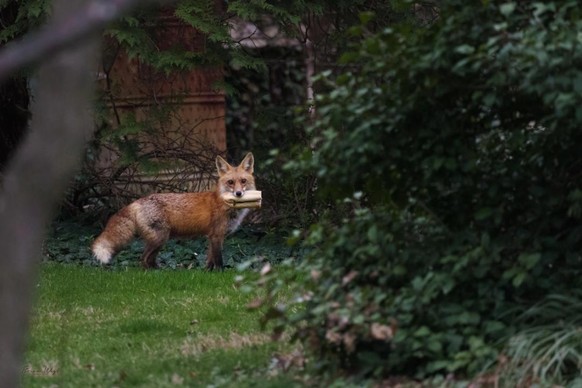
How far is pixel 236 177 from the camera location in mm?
A: 11258

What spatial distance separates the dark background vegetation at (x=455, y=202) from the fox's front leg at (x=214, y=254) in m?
5.04

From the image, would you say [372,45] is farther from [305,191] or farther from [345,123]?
[305,191]

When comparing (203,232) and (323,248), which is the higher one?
(323,248)

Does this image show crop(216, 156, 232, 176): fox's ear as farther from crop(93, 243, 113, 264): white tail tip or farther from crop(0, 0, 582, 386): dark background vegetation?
crop(0, 0, 582, 386): dark background vegetation

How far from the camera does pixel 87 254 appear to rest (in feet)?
38.7

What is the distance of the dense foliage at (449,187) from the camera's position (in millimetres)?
5086

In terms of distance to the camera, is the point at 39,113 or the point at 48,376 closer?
the point at 39,113

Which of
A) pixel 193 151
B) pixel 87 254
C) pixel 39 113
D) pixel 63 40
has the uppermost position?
pixel 63 40

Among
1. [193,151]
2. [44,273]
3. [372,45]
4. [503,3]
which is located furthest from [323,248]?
[193,151]

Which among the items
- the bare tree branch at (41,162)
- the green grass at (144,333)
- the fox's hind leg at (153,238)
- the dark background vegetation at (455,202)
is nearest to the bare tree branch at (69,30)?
the bare tree branch at (41,162)

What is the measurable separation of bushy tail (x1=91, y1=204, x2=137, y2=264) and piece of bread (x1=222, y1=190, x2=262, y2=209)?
0.93 meters

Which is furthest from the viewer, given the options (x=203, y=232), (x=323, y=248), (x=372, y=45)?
(x=203, y=232)

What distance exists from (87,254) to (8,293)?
9091mm

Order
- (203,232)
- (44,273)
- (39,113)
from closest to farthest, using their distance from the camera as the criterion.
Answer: (39,113)
(44,273)
(203,232)
